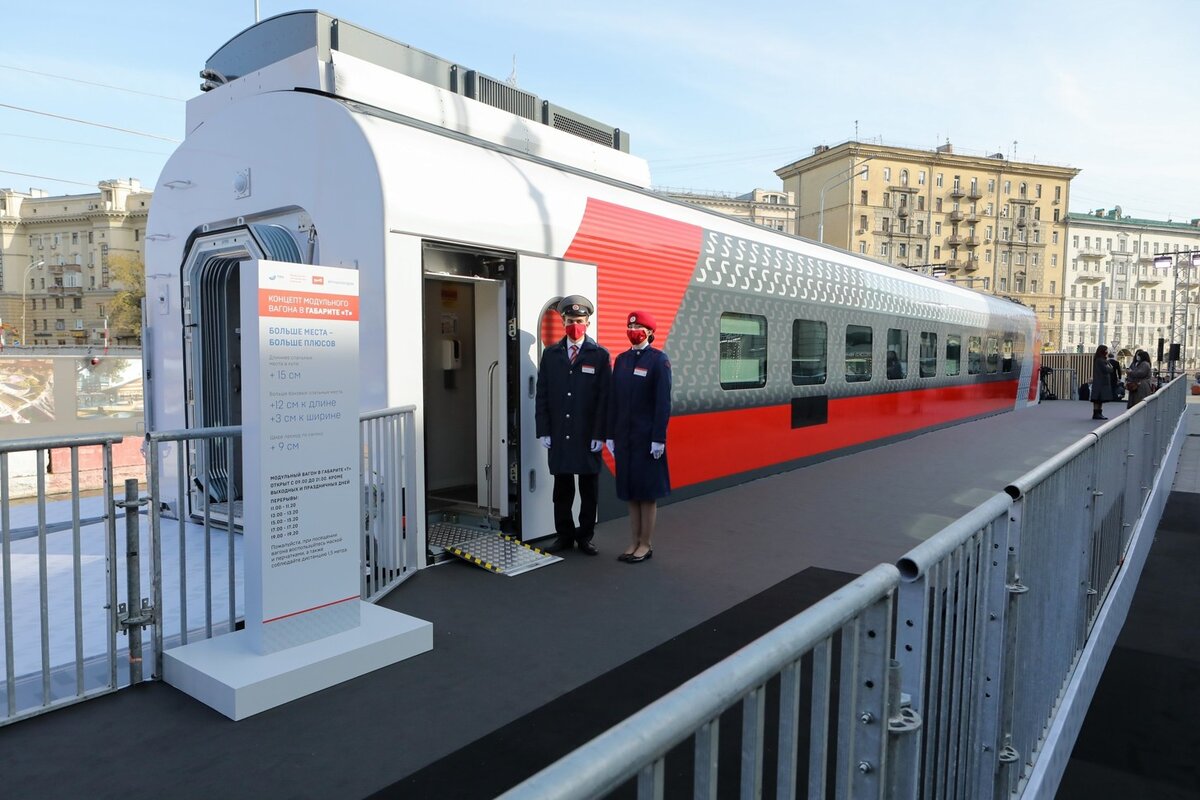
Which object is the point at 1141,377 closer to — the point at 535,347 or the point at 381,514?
the point at 535,347

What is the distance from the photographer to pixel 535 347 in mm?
6008

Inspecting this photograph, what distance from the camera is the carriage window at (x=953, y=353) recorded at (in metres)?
Answer: 15.7

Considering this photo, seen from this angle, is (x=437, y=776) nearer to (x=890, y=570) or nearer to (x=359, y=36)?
(x=890, y=570)

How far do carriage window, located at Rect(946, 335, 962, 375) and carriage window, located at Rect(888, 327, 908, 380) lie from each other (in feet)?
9.59

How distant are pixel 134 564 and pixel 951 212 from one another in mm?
82791

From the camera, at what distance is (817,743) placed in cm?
136

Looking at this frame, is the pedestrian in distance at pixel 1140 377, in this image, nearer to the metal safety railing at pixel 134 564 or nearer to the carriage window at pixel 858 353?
the carriage window at pixel 858 353

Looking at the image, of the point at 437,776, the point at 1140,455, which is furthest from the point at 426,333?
the point at 1140,455

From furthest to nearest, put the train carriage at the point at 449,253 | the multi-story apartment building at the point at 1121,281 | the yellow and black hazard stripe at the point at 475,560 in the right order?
the multi-story apartment building at the point at 1121,281
the yellow and black hazard stripe at the point at 475,560
the train carriage at the point at 449,253

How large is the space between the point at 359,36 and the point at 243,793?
518 centimetres

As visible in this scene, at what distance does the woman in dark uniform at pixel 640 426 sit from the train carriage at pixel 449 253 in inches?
28.3

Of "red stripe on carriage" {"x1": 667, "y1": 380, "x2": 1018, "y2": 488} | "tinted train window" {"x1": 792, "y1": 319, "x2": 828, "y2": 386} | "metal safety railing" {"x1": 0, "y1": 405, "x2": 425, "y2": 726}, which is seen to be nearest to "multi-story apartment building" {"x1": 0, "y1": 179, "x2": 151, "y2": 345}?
"red stripe on carriage" {"x1": 667, "y1": 380, "x2": 1018, "y2": 488}

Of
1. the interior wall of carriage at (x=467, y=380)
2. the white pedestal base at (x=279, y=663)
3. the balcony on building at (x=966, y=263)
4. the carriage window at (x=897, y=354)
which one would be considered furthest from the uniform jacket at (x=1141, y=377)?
the balcony on building at (x=966, y=263)

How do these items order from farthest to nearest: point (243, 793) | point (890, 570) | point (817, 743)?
point (243, 793) → point (890, 570) → point (817, 743)
